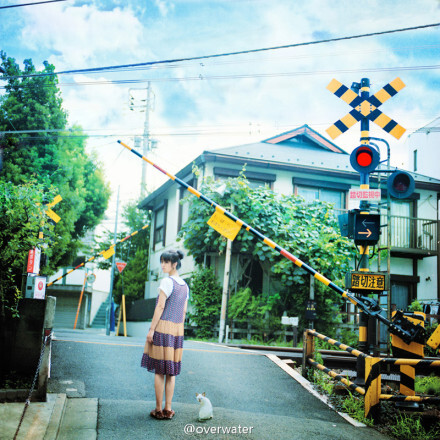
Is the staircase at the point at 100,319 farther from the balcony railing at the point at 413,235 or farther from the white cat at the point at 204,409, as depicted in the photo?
the white cat at the point at 204,409

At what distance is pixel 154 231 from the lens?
76.8 ft

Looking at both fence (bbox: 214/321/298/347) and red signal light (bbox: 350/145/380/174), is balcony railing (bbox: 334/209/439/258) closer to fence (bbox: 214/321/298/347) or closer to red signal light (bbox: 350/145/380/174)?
fence (bbox: 214/321/298/347)

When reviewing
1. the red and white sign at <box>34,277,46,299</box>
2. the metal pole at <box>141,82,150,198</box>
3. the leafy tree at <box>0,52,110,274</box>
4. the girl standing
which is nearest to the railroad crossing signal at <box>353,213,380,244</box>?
the girl standing

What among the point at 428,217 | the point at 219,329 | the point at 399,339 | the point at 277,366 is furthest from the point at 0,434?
the point at 428,217

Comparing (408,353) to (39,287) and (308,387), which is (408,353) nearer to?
(308,387)

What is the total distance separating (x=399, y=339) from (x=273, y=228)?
9.08m

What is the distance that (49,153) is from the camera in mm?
15922

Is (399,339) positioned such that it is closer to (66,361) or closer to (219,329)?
(66,361)

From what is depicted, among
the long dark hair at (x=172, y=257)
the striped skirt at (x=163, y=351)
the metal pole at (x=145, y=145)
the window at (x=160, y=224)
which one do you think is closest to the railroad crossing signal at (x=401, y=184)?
the long dark hair at (x=172, y=257)

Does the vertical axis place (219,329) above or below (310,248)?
below

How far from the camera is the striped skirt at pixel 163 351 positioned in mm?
4648

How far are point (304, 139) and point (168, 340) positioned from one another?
1587 cm

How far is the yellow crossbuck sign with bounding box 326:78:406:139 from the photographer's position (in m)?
7.32

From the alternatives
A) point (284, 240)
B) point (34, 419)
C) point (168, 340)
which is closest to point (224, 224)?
point (168, 340)
